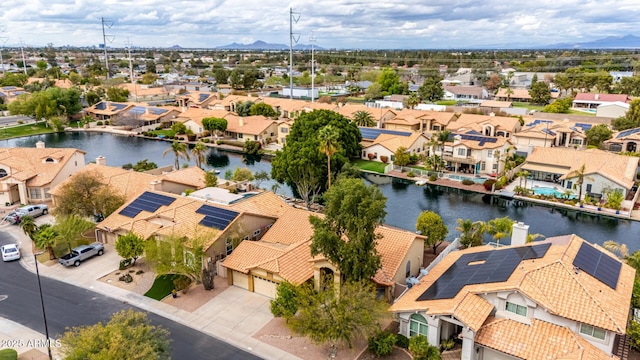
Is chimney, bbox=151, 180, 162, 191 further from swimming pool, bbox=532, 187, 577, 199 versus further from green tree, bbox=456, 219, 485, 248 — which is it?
swimming pool, bbox=532, 187, 577, 199

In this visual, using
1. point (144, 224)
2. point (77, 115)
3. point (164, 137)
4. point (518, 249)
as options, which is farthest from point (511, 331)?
point (77, 115)

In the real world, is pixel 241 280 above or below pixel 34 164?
below

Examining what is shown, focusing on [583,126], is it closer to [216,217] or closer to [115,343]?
[216,217]

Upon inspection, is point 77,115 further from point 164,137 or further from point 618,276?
point 618,276

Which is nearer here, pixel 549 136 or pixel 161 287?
pixel 161 287

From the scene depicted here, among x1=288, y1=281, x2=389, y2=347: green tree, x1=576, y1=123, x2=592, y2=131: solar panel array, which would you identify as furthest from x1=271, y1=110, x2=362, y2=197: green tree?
x1=576, y1=123, x2=592, y2=131: solar panel array

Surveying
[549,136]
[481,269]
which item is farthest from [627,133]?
[481,269]

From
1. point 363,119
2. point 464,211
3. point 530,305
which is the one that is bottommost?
point 464,211

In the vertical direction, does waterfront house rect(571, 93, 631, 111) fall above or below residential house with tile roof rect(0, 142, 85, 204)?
above
